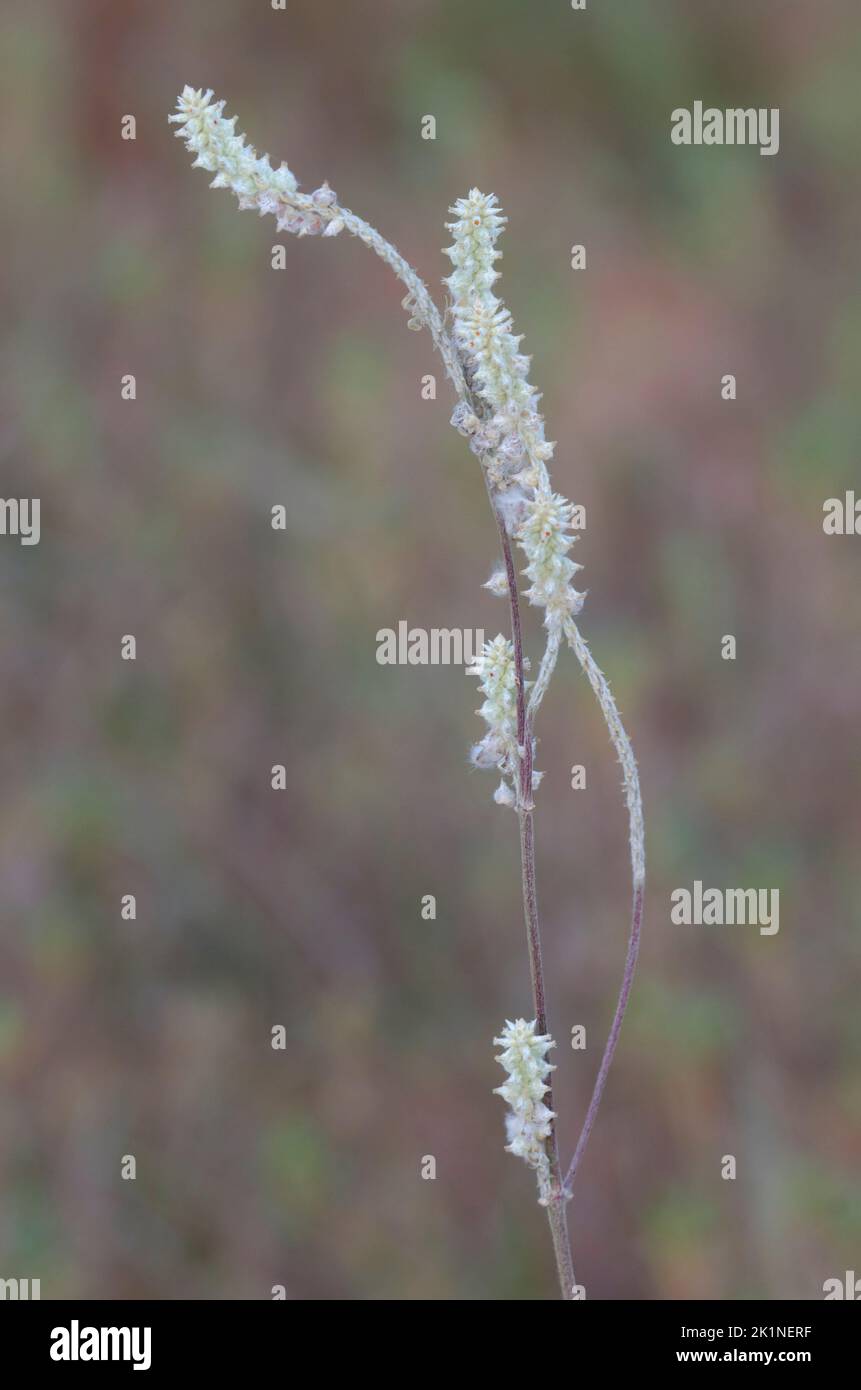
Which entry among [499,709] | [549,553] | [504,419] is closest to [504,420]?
[504,419]

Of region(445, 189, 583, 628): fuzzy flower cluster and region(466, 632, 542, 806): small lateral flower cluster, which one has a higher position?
region(445, 189, 583, 628): fuzzy flower cluster

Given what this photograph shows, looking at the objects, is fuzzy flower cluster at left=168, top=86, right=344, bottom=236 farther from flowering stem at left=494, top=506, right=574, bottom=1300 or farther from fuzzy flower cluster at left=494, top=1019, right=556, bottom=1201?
fuzzy flower cluster at left=494, top=1019, right=556, bottom=1201

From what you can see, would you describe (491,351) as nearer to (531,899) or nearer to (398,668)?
(531,899)

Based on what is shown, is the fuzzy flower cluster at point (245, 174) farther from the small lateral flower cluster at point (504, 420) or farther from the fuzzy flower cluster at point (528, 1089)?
the fuzzy flower cluster at point (528, 1089)

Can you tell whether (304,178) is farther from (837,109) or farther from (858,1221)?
(858,1221)

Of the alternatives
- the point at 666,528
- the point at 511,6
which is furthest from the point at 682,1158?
the point at 511,6

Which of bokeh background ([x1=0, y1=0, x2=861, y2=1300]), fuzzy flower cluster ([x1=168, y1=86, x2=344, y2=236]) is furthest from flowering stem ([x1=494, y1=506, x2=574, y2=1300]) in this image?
bokeh background ([x1=0, y1=0, x2=861, y2=1300])
